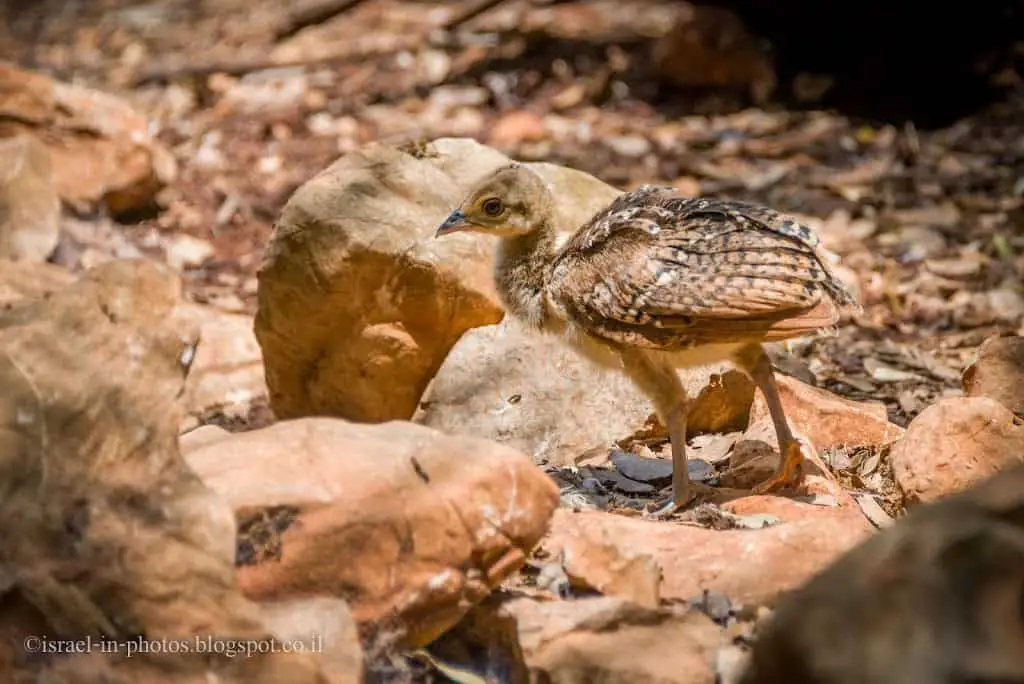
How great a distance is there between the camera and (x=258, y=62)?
10.8 m

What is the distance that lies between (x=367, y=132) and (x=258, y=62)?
5.61 ft

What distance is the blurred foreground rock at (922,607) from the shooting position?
6.30 feet

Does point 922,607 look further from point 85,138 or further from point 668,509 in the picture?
point 85,138

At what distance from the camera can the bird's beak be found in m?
4.92

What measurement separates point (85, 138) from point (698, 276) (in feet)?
18.5

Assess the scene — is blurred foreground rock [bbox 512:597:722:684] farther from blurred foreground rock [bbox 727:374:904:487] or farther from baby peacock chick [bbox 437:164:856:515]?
blurred foreground rock [bbox 727:374:904:487]

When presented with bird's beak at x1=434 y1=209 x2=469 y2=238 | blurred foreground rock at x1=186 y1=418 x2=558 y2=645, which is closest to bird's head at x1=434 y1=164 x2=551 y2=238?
bird's beak at x1=434 y1=209 x2=469 y2=238

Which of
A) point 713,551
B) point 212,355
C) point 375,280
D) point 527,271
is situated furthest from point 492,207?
point 212,355

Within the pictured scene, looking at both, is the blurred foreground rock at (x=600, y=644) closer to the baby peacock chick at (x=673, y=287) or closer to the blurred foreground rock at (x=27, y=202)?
the baby peacock chick at (x=673, y=287)

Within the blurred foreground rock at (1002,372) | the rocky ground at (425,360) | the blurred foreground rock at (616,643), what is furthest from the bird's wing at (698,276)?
the blurred foreground rock at (616,643)

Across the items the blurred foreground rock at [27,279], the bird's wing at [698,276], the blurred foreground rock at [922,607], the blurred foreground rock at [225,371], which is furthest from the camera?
the blurred foreground rock at [27,279]

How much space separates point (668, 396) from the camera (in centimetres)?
464

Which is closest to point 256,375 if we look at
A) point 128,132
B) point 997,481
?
point 128,132

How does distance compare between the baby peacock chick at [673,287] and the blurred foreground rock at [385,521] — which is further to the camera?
the baby peacock chick at [673,287]
